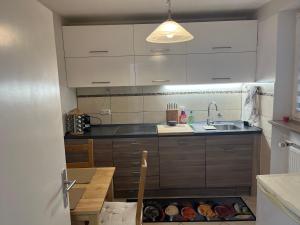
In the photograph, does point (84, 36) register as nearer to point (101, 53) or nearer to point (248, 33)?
point (101, 53)

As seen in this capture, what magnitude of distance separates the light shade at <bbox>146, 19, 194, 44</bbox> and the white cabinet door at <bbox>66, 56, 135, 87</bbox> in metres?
1.11

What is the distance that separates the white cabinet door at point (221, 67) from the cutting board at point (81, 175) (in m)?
1.62

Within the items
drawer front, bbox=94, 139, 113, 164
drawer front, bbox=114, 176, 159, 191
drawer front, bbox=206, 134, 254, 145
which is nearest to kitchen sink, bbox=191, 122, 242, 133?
drawer front, bbox=206, 134, 254, 145

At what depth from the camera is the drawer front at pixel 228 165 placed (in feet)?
9.00

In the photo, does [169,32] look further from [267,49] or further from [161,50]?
[267,49]

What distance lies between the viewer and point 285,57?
7.84ft

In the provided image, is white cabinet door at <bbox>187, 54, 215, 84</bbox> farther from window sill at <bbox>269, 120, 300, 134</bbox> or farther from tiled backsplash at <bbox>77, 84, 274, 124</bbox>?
window sill at <bbox>269, 120, 300, 134</bbox>

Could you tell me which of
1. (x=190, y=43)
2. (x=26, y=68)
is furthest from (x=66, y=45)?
(x=26, y=68)

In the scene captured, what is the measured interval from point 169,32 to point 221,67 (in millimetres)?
1405

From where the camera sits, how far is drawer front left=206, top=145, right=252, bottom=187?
2.74m

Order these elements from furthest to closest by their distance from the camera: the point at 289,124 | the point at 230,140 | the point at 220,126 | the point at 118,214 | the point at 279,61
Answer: the point at 220,126, the point at 230,140, the point at 279,61, the point at 289,124, the point at 118,214

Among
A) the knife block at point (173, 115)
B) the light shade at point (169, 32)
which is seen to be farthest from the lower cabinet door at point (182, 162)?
the light shade at point (169, 32)

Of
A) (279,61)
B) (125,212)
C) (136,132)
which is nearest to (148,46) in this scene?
(136,132)

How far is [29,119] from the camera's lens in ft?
2.86
